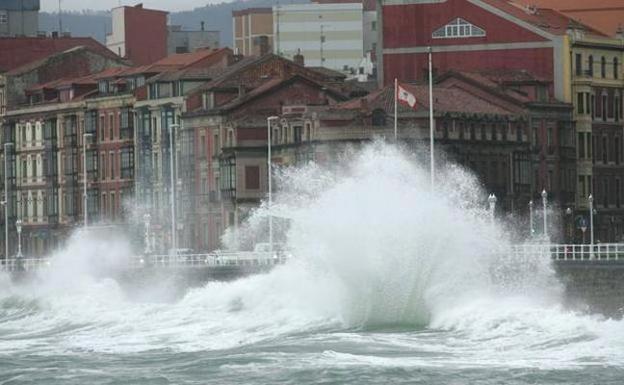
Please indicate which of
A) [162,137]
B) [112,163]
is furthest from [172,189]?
[112,163]

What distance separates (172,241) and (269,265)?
116ft

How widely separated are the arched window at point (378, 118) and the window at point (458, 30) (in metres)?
17.7

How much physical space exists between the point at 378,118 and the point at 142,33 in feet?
202

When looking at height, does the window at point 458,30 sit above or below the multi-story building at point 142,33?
below

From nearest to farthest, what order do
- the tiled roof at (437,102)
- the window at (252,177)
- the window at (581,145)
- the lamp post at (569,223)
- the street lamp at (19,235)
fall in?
the tiled roof at (437,102) → the lamp post at (569,223) → the window at (252,177) → the window at (581,145) → the street lamp at (19,235)

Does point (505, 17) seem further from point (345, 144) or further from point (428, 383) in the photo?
point (428, 383)

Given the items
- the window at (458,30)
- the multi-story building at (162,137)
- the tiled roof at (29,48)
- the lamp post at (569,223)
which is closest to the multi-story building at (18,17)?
the tiled roof at (29,48)

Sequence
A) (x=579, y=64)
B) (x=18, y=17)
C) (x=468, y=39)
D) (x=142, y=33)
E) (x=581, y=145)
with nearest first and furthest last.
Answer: (x=579, y=64) → (x=581, y=145) → (x=468, y=39) → (x=142, y=33) → (x=18, y=17)

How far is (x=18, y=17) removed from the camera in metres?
196

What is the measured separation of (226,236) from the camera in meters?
146

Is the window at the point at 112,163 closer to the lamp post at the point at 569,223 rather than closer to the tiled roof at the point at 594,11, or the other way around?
the tiled roof at the point at 594,11

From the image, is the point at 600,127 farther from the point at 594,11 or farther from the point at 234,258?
the point at 234,258

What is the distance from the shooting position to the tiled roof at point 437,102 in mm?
137500

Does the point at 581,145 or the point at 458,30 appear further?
the point at 458,30
